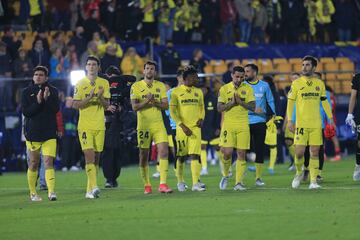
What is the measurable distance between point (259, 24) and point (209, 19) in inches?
75.4

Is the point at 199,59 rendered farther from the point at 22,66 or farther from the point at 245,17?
the point at 22,66

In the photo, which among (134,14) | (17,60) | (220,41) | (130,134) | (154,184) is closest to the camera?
(154,184)

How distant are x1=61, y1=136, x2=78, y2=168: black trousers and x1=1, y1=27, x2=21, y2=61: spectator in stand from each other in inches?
121

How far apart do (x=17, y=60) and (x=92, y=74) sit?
36.7ft

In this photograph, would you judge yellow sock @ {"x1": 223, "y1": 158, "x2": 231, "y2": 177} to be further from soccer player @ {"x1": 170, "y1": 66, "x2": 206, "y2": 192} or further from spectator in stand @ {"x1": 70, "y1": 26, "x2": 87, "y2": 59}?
spectator in stand @ {"x1": 70, "y1": 26, "x2": 87, "y2": 59}

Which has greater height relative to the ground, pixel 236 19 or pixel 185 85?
pixel 236 19

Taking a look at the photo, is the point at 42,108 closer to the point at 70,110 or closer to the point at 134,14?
the point at 70,110

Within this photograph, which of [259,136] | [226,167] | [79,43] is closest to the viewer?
[226,167]

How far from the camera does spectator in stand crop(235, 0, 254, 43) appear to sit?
116ft

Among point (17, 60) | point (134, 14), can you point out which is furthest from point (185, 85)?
point (134, 14)

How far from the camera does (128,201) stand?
17422 millimetres

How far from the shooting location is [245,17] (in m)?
35.5

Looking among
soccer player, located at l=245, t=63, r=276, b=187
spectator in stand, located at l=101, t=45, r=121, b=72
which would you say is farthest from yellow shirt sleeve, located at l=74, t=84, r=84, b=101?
spectator in stand, located at l=101, t=45, r=121, b=72

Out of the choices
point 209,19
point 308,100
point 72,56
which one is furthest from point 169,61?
point 308,100
